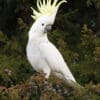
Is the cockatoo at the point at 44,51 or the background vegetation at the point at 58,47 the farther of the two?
the cockatoo at the point at 44,51

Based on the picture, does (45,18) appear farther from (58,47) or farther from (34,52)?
(58,47)

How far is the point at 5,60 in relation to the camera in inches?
291

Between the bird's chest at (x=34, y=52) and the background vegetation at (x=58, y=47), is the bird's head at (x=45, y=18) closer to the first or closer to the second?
the bird's chest at (x=34, y=52)

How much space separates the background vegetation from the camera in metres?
4.96

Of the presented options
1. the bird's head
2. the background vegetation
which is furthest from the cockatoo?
the background vegetation

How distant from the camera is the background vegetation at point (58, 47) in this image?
4965mm

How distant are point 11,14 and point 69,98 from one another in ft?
11.6

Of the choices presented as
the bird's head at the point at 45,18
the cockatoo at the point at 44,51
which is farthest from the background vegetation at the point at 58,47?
the bird's head at the point at 45,18

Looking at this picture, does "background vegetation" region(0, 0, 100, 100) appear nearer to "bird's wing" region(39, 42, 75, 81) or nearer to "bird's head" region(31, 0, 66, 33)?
"bird's wing" region(39, 42, 75, 81)

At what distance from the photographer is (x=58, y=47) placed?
6.92 metres

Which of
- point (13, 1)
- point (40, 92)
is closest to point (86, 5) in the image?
point (13, 1)

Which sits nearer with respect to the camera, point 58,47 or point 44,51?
point 44,51

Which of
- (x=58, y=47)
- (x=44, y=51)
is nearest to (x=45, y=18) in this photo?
(x=44, y=51)

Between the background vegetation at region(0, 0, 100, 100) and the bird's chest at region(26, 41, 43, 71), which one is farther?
the bird's chest at region(26, 41, 43, 71)
